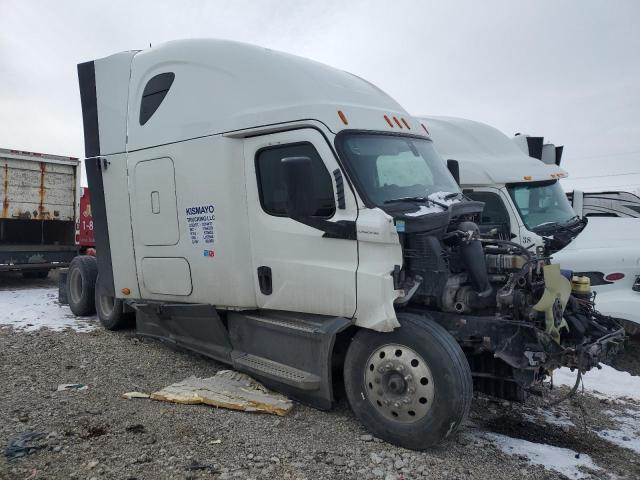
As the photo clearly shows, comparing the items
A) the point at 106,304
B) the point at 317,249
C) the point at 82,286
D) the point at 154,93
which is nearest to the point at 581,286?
the point at 317,249

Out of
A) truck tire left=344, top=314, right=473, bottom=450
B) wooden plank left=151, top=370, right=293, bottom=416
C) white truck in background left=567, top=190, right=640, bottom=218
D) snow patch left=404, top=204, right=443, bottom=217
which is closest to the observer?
truck tire left=344, top=314, right=473, bottom=450

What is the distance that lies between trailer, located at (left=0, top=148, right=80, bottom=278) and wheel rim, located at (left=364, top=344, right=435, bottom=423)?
9785 millimetres

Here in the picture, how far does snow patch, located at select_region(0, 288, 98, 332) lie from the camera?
303 inches

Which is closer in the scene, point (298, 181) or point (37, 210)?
point (298, 181)

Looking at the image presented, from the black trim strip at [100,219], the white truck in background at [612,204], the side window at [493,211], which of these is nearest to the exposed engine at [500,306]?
the side window at [493,211]

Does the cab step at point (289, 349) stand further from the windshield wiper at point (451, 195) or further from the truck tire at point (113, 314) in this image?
the truck tire at point (113, 314)

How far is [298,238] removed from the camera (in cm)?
457

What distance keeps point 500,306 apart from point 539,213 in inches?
157

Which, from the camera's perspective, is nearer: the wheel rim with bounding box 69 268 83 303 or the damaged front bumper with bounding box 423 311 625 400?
the damaged front bumper with bounding box 423 311 625 400

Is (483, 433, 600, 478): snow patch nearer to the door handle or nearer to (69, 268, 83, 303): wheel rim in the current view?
the door handle

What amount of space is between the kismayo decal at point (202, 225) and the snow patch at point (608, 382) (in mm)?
4039

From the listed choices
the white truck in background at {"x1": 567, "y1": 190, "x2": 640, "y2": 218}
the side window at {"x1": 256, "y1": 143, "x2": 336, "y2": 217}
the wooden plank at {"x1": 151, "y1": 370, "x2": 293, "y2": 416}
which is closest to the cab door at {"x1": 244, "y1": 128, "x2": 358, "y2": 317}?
the side window at {"x1": 256, "y1": 143, "x2": 336, "y2": 217}

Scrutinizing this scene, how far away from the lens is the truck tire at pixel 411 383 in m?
3.75

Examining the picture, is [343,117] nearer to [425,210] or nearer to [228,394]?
[425,210]
